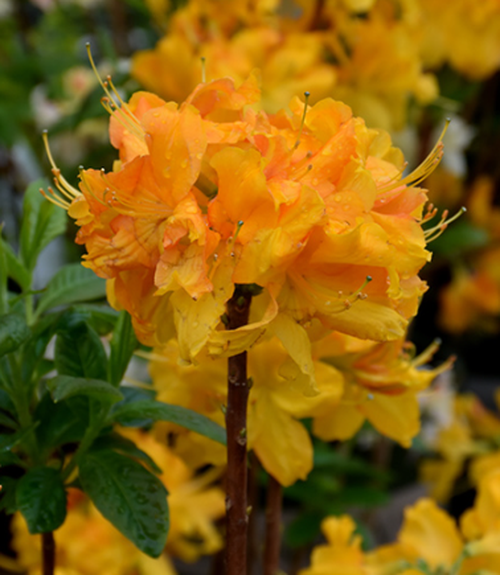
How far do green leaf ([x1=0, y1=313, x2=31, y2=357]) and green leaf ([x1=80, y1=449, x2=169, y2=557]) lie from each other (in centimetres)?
9

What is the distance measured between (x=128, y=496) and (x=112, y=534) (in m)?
0.34

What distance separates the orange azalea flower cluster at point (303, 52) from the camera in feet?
2.71

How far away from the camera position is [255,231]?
331mm

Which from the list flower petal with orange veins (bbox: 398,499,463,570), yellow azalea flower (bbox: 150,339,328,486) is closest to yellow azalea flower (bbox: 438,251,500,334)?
flower petal with orange veins (bbox: 398,499,463,570)

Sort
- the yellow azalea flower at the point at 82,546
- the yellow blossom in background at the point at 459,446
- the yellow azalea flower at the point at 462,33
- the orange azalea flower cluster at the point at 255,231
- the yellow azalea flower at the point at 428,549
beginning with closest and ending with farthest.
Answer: the orange azalea flower cluster at the point at 255,231
the yellow azalea flower at the point at 428,549
the yellow azalea flower at the point at 82,546
the yellow azalea flower at the point at 462,33
the yellow blossom in background at the point at 459,446

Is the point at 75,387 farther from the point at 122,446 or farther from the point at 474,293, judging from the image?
the point at 474,293

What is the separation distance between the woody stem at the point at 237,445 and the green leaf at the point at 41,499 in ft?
0.30

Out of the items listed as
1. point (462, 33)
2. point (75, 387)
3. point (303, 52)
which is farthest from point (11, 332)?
point (462, 33)

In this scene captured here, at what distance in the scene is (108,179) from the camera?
34 centimetres

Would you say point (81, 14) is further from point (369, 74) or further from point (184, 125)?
point (184, 125)

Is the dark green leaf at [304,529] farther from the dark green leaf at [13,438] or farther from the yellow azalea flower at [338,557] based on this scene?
the dark green leaf at [13,438]

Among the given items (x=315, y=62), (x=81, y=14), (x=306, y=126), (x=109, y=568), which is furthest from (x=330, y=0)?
(x=81, y=14)

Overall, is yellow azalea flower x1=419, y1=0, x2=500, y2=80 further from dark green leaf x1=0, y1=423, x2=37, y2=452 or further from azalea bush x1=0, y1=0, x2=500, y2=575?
dark green leaf x1=0, y1=423, x2=37, y2=452

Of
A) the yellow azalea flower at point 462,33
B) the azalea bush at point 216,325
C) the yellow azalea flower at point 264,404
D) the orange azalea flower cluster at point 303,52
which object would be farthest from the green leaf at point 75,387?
the yellow azalea flower at point 462,33
